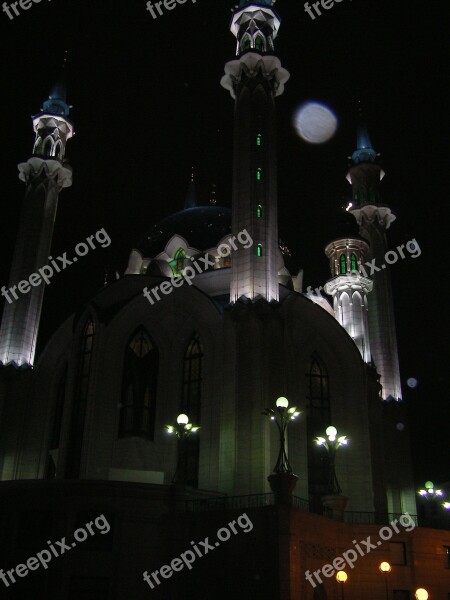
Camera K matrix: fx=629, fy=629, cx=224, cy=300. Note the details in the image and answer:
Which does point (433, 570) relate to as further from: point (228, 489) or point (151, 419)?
point (151, 419)

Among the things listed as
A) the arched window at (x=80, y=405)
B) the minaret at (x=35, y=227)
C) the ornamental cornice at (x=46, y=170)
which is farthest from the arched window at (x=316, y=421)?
the ornamental cornice at (x=46, y=170)

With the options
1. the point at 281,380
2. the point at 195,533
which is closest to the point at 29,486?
the point at 195,533

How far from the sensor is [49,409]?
35.2 metres

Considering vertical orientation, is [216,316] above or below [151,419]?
above

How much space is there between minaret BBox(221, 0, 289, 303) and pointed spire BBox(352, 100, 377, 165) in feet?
43.7

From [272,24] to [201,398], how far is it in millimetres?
25128

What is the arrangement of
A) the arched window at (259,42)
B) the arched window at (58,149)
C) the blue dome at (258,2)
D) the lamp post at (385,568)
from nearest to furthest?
the lamp post at (385,568) → the arched window at (259,42) → the blue dome at (258,2) → the arched window at (58,149)

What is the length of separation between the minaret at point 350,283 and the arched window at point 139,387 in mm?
15894

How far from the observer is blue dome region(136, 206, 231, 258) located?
45406mm

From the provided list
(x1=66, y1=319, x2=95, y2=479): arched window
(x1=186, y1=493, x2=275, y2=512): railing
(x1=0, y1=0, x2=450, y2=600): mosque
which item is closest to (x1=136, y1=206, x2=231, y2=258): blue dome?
(x1=0, y1=0, x2=450, y2=600): mosque

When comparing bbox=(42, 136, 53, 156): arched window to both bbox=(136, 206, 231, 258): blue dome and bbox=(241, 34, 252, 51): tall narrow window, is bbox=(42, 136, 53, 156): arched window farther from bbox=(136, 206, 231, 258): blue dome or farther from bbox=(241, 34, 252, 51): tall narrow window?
bbox=(241, 34, 252, 51): tall narrow window

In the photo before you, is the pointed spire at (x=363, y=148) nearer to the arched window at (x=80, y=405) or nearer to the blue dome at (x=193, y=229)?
the blue dome at (x=193, y=229)

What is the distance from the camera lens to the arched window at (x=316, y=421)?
32.5m

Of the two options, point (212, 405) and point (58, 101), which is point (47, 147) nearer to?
point (58, 101)
